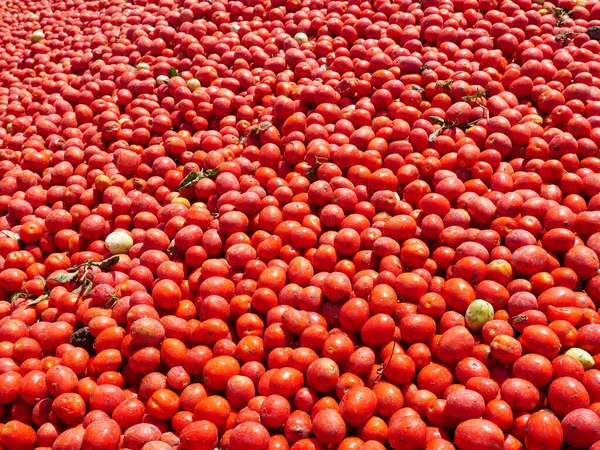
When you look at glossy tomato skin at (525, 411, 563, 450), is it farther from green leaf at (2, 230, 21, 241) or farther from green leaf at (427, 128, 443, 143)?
green leaf at (2, 230, 21, 241)

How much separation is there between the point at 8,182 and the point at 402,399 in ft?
19.2

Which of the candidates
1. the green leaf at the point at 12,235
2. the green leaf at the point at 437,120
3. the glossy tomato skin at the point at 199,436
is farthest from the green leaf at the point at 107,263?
the green leaf at the point at 437,120

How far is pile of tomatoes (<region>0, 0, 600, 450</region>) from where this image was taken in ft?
11.3

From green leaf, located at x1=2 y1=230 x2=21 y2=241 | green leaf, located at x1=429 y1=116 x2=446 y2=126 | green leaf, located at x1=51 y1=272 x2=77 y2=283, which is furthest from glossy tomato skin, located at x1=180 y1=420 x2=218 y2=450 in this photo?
green leaf, located at x1=429 y1=116 x2=446 y2=126

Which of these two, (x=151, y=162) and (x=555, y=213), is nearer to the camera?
(x=555, y=213)

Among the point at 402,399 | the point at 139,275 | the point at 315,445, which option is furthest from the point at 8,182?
the point at 402,399

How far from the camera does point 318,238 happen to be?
471 centimetres

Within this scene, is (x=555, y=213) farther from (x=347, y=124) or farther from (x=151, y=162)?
(x=151, y=162)

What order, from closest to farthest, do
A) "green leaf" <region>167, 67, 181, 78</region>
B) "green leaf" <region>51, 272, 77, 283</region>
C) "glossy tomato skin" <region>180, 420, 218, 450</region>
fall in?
"glossy tomato skin" <region>180, 420, 218, 450</region> < "green leaf" <region>51, 272, 77, 283</region> < "green leaf" <region>167, 67, 181, 78</region>

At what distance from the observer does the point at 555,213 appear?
417 centimetres

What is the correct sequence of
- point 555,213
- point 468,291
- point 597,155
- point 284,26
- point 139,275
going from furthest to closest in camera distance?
point 284,26 < point 597,155 < point 139,275 < point 555,213 < point 468,291

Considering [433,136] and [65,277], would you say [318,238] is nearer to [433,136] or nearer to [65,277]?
[433,136]

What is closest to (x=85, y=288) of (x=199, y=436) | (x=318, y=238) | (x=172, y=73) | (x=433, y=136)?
(x=199, y=436)

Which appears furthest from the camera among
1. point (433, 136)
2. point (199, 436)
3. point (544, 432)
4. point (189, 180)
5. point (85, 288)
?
point (189, 180)
